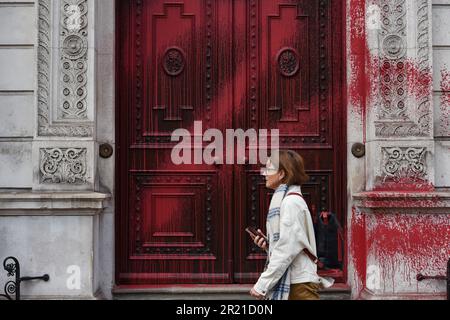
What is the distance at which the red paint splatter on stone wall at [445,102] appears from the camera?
282 inches

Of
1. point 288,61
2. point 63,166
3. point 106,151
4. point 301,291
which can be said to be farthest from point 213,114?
point 301,291

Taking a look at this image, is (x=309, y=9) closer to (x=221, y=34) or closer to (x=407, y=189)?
(x=221, y=34)

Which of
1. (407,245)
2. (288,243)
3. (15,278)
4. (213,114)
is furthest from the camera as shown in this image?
(213,114)

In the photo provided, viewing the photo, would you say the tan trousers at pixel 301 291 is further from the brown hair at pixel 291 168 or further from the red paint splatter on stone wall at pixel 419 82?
the red paint splatter on stone wall at pixel 419 82

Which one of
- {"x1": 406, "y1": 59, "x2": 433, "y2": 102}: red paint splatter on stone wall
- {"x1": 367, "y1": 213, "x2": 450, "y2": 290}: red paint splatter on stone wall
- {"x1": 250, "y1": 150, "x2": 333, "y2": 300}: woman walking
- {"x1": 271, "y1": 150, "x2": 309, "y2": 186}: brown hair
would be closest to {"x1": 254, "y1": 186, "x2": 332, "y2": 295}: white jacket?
{"x1": 250, "y1": 150, "x2": 333, "y2": 300}: woman walking

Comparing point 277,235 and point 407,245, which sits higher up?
point 277,235

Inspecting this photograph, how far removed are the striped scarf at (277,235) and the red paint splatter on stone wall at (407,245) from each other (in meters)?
2.31

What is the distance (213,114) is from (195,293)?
211cm

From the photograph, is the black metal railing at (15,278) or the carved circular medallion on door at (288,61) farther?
the carved circular medallion on door at (288,61)

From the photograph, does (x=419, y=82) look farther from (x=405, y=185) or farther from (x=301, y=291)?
(x=301, y=291)

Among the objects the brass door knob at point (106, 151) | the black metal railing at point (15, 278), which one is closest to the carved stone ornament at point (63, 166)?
the brass door knob at point (106, 151)

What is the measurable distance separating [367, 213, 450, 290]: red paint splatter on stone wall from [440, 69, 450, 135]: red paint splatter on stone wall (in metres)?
1.08

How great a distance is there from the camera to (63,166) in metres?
6.96
